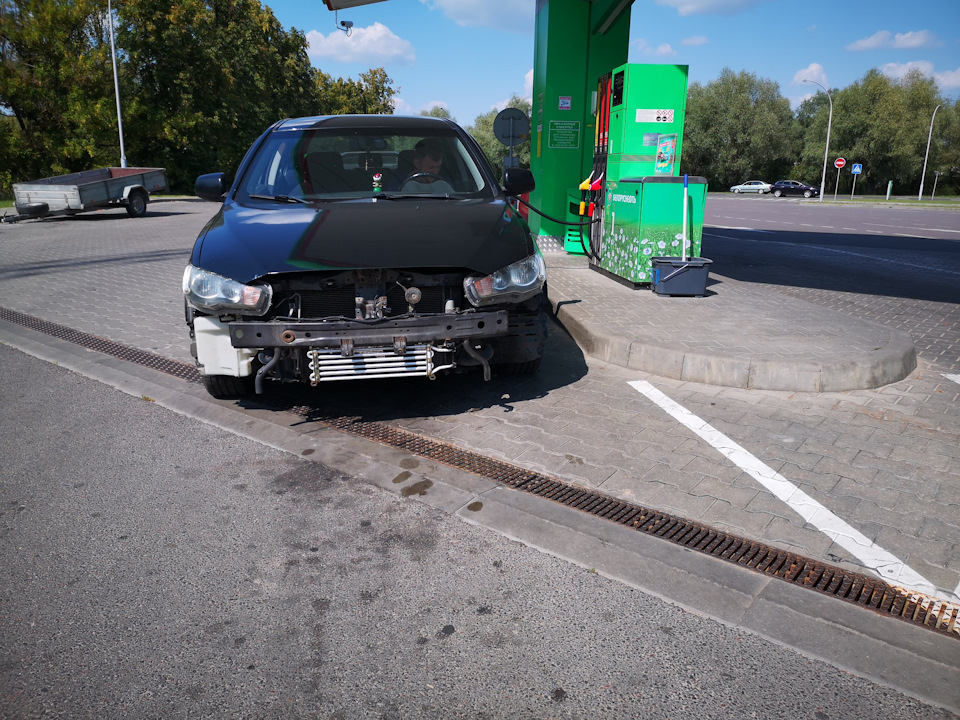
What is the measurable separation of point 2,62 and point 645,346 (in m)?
37.6

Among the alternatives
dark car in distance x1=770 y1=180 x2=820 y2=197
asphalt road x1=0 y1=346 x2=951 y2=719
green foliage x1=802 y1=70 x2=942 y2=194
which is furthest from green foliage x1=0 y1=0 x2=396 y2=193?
green foliage x1=802 y1=70 x2=942 y2=194

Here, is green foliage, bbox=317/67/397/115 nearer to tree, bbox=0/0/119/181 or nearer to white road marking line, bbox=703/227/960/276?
tree, bbox=0/0/119/181

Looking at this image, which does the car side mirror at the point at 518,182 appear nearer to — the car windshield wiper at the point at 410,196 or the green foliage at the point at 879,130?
the car windshield wiper at the point at 410,196

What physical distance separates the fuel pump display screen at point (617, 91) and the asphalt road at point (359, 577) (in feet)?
15.3

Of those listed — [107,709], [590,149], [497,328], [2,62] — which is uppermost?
[2,62]

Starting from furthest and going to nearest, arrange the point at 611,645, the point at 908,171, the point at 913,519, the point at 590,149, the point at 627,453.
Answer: the point at 908,171
the point at 590,149
the point at 627,453
the point at 913,519
the point at 611,645

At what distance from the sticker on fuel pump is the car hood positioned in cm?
415

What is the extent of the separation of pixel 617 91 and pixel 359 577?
7247mm

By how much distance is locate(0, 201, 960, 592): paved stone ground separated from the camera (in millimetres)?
3242

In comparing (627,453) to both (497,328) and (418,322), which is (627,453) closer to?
(497,328)

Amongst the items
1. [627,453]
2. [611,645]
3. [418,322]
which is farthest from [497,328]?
[611,645]

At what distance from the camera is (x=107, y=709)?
6.93 feet

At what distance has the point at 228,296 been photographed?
399 cm

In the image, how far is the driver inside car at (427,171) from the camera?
17.0ft
